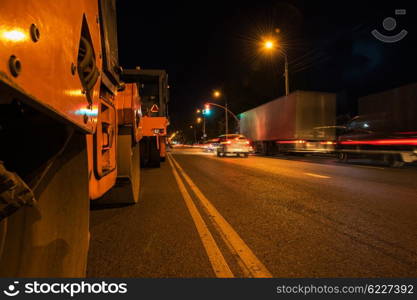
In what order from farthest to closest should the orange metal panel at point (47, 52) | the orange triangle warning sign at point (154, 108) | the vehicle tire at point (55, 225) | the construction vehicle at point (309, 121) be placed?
the construction vehicle at point (309, 121)
the orange triangle warning sign at point (154, 108)
the vehicle tire at point (55, 225)
the orange metal panel at point (47, 52)

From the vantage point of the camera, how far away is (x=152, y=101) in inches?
447

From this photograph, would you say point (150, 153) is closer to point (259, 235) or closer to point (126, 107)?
point (126, 107)

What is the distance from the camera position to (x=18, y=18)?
1.09 m

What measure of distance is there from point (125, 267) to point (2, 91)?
2.15 meters

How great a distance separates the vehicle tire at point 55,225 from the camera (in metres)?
1.76

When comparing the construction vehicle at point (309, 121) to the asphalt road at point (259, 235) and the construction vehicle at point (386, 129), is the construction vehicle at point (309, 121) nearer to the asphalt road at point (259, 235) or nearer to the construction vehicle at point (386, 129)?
the construction vehicle at point (386, 129)

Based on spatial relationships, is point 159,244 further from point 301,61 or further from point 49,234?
point 301,61

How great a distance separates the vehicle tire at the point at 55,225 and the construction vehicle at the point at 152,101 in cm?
638

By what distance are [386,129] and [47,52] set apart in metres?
14.7

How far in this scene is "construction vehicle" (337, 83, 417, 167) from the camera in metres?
11.8

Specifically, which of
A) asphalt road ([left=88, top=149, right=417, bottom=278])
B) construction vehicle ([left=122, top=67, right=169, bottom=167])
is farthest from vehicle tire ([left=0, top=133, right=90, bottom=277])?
construction vehicle ([left=122, top=67, right=169, bottom=167])

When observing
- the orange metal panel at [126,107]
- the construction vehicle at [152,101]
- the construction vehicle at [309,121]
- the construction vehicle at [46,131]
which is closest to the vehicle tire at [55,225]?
the construction vehicle at [46,131]

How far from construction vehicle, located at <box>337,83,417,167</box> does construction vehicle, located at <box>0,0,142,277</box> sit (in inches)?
506

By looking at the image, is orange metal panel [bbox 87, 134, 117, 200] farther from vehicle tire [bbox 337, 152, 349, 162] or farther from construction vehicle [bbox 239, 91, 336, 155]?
construction vehicle [bbox 239, 91, 336, 155]
